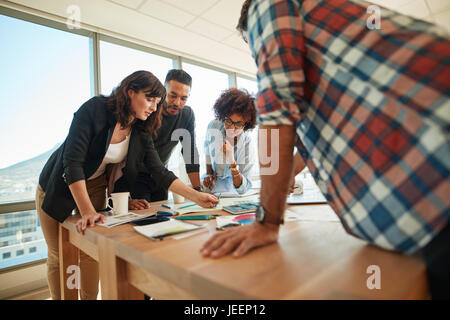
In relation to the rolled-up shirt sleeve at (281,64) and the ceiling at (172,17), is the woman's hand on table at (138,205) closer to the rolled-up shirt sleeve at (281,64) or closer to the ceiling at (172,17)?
the rolled-up shirt sleeve at (281,64)

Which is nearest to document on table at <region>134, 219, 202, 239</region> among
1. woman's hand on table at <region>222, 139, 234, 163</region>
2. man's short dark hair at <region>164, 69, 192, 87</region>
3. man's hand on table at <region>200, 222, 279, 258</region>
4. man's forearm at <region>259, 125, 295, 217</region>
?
man's hand on table at <region>200, 222, 279, 258</region>

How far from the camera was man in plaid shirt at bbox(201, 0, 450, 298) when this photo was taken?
45 centimetres

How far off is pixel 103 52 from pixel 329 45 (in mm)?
3468

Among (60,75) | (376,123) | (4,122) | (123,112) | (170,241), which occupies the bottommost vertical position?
(170,241)

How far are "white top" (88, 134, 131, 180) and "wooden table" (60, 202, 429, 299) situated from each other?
2.10ft

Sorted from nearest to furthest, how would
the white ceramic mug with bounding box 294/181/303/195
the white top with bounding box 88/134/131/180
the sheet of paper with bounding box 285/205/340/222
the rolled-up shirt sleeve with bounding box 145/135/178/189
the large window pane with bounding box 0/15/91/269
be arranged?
the sheet of paper with bounding box 285/205/340/222 → the white top with bounding box 88/134/131/180 → the rolled-up shirt sleeve with bounding box 145/135/178/189 → the white ceramic mug with bounding box 294/181/303/195 → the large window pane with bounding box 0/15/91/269

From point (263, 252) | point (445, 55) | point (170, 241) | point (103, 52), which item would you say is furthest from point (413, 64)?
point (103, 52)

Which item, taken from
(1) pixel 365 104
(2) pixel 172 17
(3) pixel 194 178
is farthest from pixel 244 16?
(2) pixel 172 17

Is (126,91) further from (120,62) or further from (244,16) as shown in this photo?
(120,62)

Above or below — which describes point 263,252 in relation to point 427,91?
below

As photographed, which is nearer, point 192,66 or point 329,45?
point 329,45

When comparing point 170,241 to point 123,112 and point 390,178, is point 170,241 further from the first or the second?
point 123,112

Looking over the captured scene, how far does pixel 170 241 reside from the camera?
0.73 meters

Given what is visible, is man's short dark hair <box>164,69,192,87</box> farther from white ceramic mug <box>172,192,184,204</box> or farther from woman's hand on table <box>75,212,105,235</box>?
woman's hand on table <box>75,212,105,235</box>
